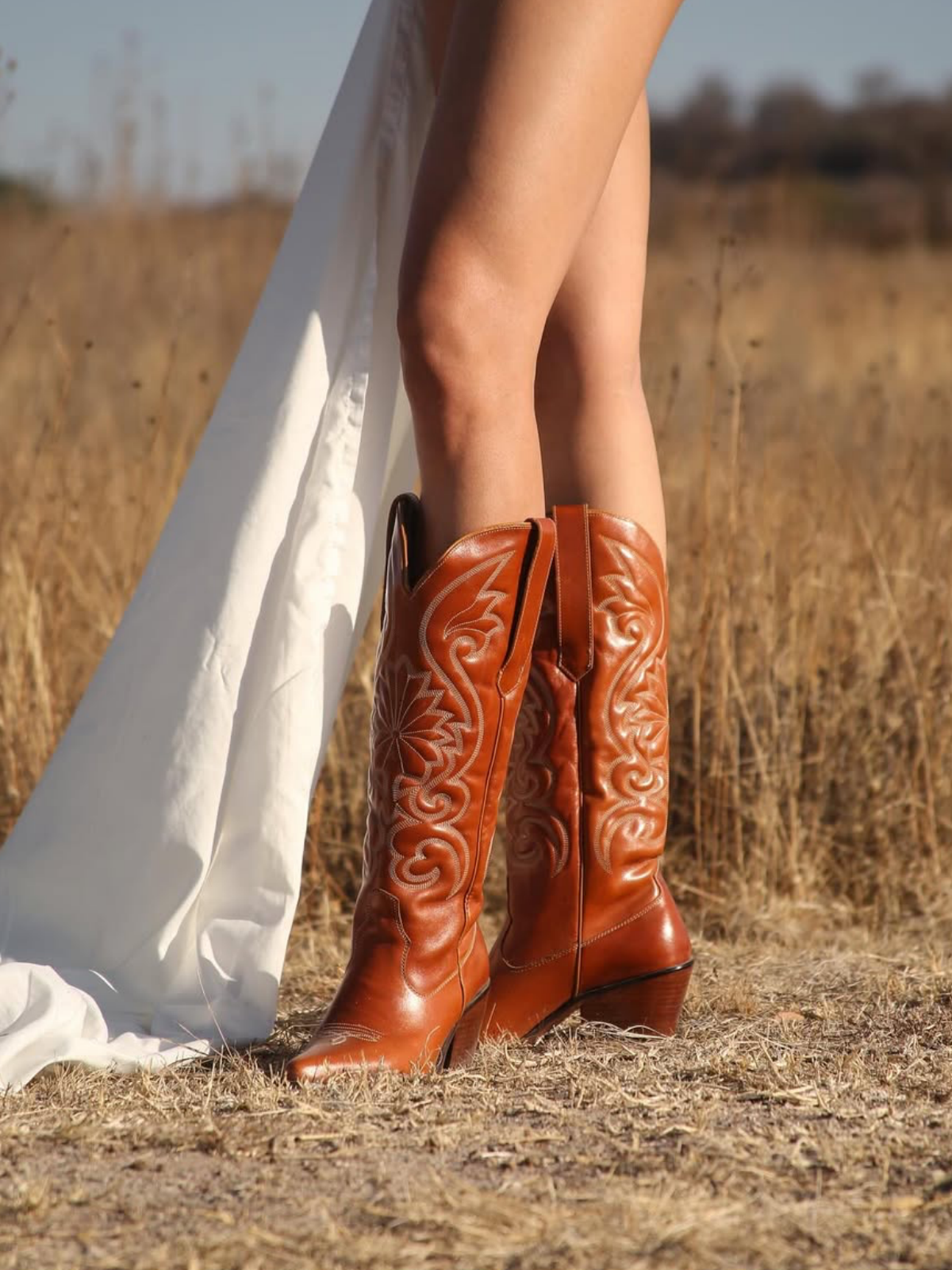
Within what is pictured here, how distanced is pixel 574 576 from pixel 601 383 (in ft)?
0.82

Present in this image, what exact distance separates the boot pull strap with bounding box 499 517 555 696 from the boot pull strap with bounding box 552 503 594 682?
0.21 feet

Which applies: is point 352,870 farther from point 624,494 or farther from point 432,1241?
point 432,1241

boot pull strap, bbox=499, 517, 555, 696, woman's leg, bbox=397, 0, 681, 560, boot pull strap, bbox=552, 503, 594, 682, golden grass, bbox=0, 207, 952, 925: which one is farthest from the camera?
golden grass, bbox=0, 207, 952, 925

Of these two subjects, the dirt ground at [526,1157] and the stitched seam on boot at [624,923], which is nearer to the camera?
the dirt ground at [526,1157]

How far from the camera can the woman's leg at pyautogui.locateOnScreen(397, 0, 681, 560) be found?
141cm

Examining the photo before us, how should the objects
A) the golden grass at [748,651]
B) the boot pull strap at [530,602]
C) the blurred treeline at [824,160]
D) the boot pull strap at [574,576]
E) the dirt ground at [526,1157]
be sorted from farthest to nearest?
the blurred treeline at [824,160]
the golden grass at [748,651]
the boot pull strap at [574,576]
the boot pull strap at [530,602]
the dirt ground at [526,1157]

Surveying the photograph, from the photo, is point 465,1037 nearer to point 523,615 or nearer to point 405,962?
point 405,962

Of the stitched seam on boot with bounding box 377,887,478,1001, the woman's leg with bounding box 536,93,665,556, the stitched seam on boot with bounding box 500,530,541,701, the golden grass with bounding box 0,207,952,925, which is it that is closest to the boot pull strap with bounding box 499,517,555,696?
the stitched seam on boot with bounding box 500,530,541,701

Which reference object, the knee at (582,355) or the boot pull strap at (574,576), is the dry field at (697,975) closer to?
the boot pull strap at (574,576)

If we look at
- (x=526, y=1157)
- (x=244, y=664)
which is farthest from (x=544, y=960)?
(x=244, y=664)

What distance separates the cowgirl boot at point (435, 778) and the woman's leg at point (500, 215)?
5 centimetres

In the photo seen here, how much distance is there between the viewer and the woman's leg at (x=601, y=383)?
165cm

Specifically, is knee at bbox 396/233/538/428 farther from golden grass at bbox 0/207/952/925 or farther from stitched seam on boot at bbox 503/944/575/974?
golden grass at bbox 0/207/952/925

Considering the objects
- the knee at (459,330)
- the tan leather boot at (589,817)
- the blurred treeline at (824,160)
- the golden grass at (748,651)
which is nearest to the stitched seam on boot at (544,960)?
the tan leather boot at (589,817)
